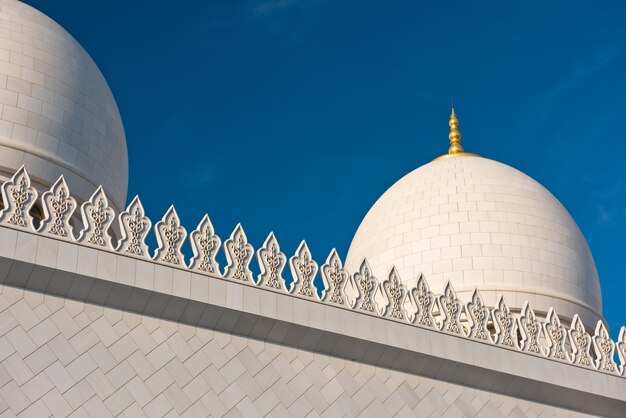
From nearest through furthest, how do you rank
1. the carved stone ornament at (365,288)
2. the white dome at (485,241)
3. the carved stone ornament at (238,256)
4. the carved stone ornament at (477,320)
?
the carved stone ornament at (238,256) < the carved stone ornament at (365,288) < the carved stone ornament at (477,320) < the white dome at (485,241)

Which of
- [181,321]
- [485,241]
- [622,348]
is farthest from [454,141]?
[181,321]

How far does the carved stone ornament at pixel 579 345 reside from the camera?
13.3 meters

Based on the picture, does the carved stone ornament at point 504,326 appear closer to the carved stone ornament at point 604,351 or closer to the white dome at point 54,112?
the carved stone ornament at point 604,351

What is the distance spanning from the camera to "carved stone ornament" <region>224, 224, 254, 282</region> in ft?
35.7

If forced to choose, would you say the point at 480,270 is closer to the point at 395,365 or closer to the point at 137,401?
the point at 395,365

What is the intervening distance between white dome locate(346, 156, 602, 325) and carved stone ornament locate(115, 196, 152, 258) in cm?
705

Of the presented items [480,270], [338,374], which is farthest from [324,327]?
[480,270]

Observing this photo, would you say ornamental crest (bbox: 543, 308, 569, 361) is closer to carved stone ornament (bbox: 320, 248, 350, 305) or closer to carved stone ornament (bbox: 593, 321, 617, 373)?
carved stone ornament (bbox: 593, 321, 617, 373)

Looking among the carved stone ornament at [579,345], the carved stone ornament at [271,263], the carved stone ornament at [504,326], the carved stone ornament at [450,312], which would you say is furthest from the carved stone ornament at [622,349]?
the carved stone ornament at [271,263]

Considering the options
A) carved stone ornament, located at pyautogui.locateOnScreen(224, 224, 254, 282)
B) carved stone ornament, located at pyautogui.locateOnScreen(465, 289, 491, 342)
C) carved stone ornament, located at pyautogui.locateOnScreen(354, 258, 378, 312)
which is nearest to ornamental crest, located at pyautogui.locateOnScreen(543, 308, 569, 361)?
carved stone ornament, located at pyautogui.locateOnScreen(465, 289, 491, 342)

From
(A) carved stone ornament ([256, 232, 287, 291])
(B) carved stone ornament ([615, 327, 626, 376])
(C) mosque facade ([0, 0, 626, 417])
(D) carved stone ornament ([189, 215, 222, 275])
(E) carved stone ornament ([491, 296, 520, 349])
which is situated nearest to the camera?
(C) mosque facade ([0, 0, 626, 417])

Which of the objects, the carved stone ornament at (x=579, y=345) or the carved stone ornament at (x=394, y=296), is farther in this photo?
the carved stone ornament at (x=579, y=345)

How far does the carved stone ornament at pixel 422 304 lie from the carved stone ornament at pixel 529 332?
1441mm

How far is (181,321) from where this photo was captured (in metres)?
10.5
